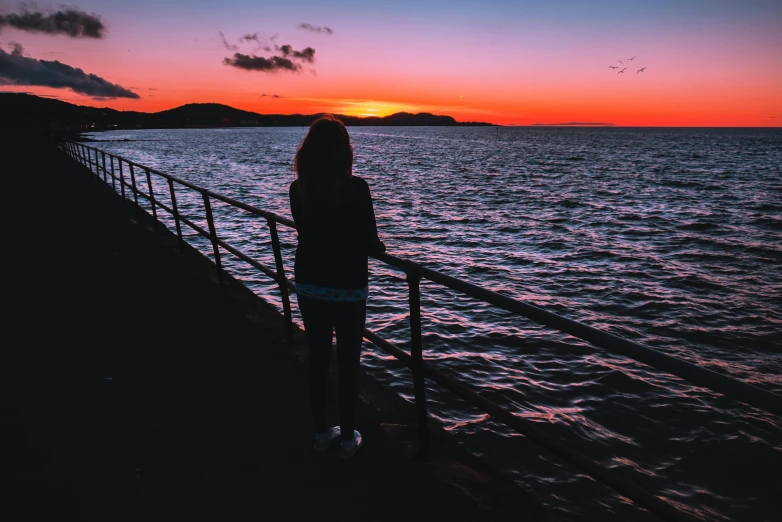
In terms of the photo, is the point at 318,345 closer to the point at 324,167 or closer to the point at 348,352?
the point at 348,352

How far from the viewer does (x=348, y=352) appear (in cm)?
300

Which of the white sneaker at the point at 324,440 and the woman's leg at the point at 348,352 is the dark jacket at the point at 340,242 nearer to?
the woman's leg at the point at 348,352

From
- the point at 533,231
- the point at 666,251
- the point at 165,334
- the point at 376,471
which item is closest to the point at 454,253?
the point at 533,231

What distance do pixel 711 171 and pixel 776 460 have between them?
6064cm

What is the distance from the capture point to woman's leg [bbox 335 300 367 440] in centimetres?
288

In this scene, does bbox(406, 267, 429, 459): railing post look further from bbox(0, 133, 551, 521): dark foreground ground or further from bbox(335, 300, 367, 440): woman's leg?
bbox(335, 300, 367, 440): woman's leg

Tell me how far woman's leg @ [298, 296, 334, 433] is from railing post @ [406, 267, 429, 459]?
0.49 meters

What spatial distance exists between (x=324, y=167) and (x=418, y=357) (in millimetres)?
1278

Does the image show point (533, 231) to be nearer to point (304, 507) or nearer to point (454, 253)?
point (454, 253)

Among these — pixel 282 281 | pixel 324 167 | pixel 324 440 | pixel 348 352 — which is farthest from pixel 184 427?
pixel 324 167

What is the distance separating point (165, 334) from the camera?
4.98m

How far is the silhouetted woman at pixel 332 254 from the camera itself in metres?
2.52

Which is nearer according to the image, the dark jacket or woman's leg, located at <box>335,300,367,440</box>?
the dark jacket

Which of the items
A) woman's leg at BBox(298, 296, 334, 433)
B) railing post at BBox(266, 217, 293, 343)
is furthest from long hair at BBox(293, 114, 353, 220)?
railing post at BBox(266, 217, 293, 343)
